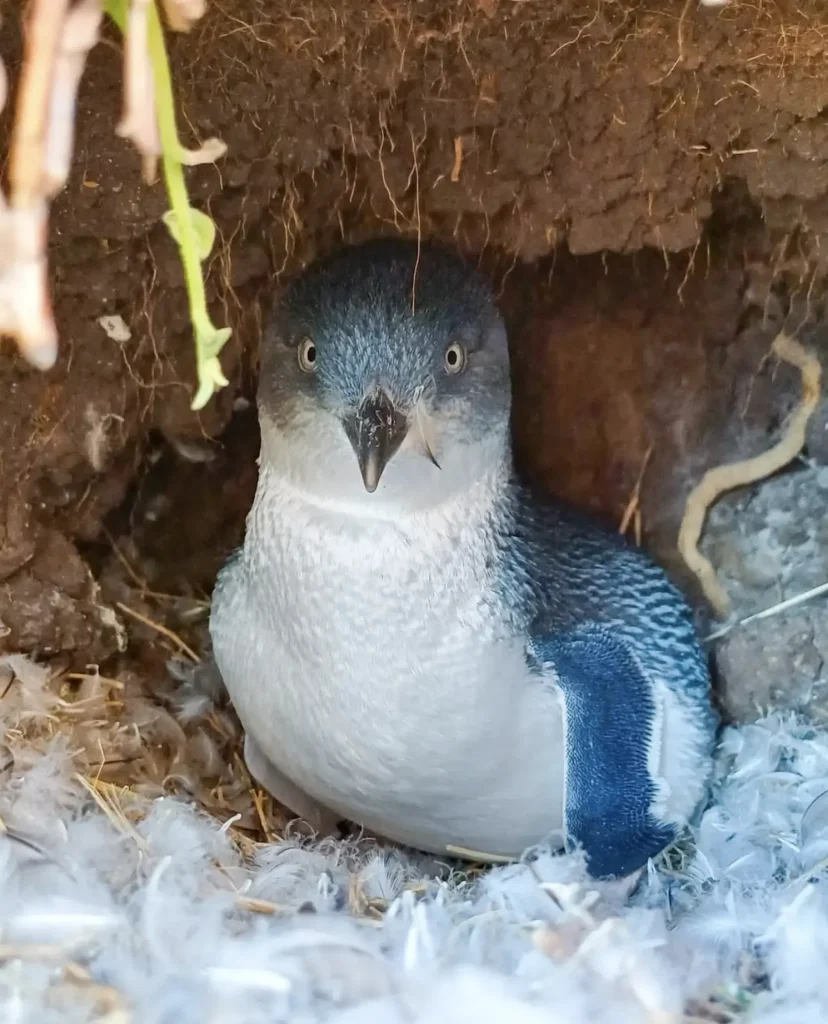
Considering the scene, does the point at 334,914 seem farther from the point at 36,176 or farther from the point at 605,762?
the point at 36,176

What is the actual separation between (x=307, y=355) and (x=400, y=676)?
0.41 meters

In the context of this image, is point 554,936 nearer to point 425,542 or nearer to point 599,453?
point 425,542

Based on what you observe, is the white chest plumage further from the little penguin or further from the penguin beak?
the penguin beak

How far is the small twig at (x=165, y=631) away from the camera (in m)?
1.81

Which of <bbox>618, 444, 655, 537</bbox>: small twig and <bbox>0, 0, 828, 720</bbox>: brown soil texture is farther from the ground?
<bbox>0, 0, 828, 720</bbox>: brown soil texture

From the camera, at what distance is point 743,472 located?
1.83 m

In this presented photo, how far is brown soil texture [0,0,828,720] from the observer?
1415 mm

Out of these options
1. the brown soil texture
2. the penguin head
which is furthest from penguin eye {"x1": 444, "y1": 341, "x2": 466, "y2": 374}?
the brown soil texture

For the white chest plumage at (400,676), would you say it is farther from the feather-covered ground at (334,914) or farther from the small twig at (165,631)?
the small twig at (165,631)

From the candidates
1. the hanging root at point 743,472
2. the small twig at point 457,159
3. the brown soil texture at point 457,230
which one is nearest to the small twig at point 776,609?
the hanging root at point 743,472

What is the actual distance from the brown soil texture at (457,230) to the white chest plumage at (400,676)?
0.32 metres

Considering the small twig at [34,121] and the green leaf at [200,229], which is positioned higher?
the small twig at [34,121]

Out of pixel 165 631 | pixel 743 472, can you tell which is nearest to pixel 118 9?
pixel 165 631

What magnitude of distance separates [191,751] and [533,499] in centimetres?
64
